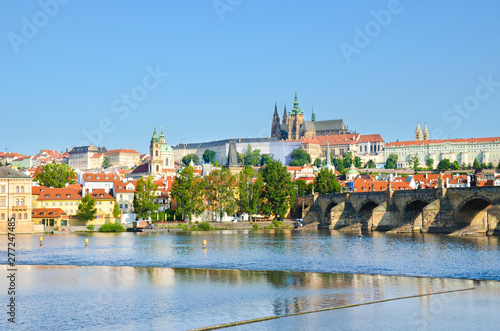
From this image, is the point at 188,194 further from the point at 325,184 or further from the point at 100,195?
the point at 325,184

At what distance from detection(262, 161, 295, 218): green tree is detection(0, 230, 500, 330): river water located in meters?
36.0

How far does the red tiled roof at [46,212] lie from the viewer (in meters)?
83.8

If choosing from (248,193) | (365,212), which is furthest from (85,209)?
(365,212)

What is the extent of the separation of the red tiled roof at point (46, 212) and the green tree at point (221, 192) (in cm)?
1757

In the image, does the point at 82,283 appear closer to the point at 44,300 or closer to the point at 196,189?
the point at 44,300

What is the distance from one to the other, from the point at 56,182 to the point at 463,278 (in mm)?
81968

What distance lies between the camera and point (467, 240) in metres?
55.7

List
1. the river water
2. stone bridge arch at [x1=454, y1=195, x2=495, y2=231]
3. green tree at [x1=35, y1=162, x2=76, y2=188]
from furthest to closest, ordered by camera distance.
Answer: green tree at [x1=35, y1=162, x2=76, y2=188], stone bridge arch at [x1=454, y1=195, x2=495, y2=231], the river water

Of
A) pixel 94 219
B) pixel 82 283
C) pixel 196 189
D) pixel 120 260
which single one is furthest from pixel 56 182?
pixel 82 283

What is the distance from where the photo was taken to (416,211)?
7306cm

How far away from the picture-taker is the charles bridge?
203 ft

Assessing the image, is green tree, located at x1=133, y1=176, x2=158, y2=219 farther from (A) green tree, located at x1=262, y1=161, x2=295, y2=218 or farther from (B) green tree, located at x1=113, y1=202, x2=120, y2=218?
(A) green tree, located at x1=262, y1=161, x2=295, y2=218

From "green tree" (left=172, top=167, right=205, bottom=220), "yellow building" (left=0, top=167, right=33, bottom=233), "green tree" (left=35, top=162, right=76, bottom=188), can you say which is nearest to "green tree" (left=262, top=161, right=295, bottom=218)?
"green tree" (left=172, top=167, right=205, bottom=220)

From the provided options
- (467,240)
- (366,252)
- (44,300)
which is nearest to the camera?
(44,300)
